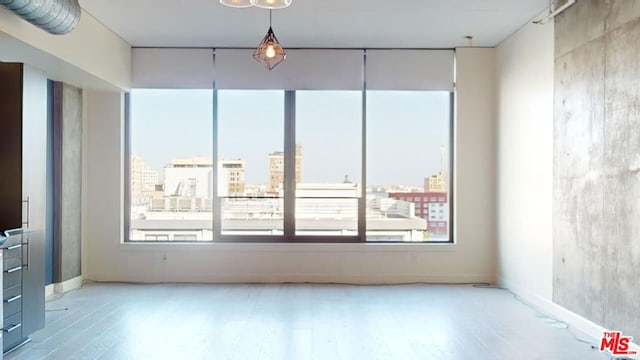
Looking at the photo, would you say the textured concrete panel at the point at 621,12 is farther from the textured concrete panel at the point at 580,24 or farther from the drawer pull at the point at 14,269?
the drawer pull at the point at 14,269

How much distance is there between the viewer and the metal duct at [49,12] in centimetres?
347

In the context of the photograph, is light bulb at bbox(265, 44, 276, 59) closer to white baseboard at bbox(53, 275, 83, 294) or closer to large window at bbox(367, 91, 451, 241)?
large window at bbox(367, 91, 451, 241)

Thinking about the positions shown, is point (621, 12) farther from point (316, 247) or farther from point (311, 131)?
point (316, 247)

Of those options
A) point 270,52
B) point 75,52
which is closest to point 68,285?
point 75,52

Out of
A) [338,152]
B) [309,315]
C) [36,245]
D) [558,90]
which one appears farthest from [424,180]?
[36,245]

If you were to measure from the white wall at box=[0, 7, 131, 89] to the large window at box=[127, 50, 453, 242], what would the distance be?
0.68m

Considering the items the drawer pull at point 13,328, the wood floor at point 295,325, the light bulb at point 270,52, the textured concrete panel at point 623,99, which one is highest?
the light bulb at point 270,52

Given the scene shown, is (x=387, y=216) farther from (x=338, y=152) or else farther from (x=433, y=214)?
(x=338, y=152)

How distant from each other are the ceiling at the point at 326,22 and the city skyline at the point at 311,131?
680 millimetres

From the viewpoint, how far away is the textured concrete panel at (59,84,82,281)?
5.86 m

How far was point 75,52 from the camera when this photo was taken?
487 centimetres

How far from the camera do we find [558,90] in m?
4.78

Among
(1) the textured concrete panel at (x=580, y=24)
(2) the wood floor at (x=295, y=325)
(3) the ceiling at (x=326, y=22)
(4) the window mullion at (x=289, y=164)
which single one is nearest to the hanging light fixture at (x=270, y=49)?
(3) the ceiling at (x=326, y=22)

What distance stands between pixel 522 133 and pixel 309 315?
3029 mm
